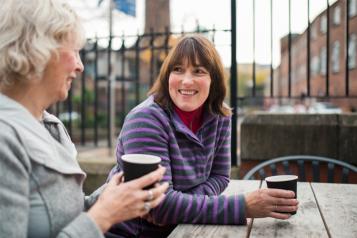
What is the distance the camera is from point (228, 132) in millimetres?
2031

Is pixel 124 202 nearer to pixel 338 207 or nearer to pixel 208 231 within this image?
pixel 208 231

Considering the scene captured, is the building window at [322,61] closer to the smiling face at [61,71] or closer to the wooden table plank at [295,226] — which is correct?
the wooden table plank at [295,226]

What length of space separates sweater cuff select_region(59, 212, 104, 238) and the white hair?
14.6 inches

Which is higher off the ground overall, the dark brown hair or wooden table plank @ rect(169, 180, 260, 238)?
the dark brown hair

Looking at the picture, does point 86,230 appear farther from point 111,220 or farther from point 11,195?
point 11,195

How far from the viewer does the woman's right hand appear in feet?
3.60

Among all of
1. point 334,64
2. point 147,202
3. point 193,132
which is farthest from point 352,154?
point 334,64

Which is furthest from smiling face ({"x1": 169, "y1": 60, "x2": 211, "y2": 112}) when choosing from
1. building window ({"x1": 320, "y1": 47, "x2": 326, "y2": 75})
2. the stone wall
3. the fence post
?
building window ({"x1": 320, "y1": 47, "x2": 326, "y2": 75})

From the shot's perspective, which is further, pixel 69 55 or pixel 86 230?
pixel 69 55

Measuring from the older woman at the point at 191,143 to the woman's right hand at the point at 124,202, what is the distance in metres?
0.42

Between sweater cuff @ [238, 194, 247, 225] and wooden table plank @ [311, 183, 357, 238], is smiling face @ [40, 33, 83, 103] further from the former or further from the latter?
wooden table plank @ [311, 183, 357, 238]

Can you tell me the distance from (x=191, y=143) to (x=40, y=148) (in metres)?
0.79

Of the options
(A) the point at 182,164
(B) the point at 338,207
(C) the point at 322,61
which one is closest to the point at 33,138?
(A) the point at 182,164

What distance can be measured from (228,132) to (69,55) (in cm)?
101
